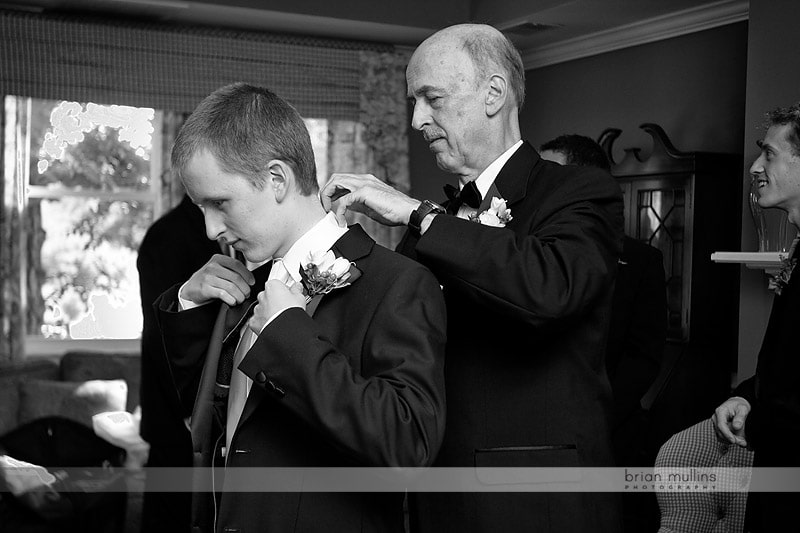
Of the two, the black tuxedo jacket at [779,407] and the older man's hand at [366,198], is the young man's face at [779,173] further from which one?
the older man's hand at [366,198]

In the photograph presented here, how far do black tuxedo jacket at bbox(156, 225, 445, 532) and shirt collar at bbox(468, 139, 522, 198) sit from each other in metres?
0.43

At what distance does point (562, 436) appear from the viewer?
1771mm

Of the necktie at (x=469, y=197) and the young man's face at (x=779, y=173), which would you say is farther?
the young man's face at (x=779, y=173)

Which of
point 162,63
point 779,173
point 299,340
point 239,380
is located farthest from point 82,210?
point 299,340

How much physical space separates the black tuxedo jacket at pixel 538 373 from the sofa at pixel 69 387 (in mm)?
4076

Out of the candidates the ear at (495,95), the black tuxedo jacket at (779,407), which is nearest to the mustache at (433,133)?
the ear at (495,95)

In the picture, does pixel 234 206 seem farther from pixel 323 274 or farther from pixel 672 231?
pixel 672 231

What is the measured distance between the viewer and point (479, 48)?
1.88 metres

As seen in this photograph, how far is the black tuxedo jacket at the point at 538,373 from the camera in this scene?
5.61 feet

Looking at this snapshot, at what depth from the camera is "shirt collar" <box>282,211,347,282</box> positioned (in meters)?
1.52

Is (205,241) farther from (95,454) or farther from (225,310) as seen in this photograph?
(95,454)

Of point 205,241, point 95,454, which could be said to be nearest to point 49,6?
point 95,454

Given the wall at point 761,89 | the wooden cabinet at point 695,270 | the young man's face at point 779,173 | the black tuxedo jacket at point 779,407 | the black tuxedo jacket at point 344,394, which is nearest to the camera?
the black tuxedo jacket at point 344,394

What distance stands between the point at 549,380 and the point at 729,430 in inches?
38.5
